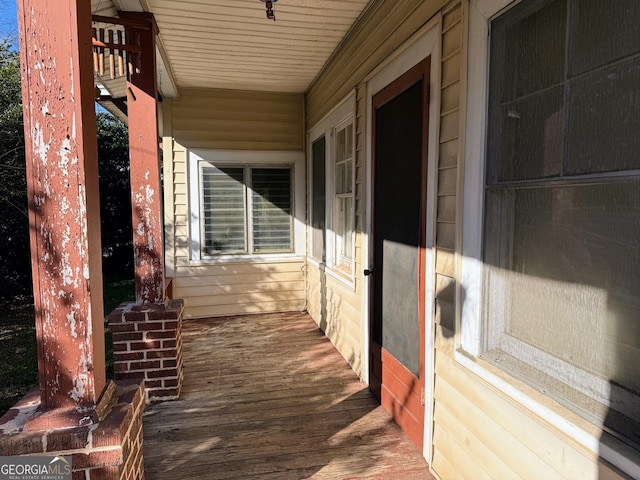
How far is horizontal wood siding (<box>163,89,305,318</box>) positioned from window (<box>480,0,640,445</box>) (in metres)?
3.84

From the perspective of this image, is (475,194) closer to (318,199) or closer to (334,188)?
(334,188)

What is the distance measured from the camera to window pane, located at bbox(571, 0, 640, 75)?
1.05 meters

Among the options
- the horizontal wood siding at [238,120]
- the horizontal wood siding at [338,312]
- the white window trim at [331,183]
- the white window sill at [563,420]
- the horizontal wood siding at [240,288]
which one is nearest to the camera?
the white window sill at [563,420]

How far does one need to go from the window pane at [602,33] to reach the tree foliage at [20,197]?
6.43m

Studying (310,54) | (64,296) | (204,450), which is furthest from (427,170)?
(310,54)

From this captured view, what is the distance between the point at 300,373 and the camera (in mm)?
3404

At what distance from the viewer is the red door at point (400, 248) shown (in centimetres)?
222

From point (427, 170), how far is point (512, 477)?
141cm

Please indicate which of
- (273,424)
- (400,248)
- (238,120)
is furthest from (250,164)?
(273,424)

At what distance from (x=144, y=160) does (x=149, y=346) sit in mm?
1331

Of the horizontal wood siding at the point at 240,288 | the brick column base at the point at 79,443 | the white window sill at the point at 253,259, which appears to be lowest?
the horizontal wood siding at the point at 240,288

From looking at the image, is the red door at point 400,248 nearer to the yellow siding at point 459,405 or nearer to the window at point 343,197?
the yellow siding at point 459,405

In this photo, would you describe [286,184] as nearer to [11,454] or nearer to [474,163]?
[474,163]

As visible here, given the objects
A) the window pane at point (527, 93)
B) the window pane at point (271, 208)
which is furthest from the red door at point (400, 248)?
the window pane at point (271, 208)
